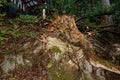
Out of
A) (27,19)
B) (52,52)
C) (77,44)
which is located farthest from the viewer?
(27,19)

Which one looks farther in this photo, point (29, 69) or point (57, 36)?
point (57, 36)

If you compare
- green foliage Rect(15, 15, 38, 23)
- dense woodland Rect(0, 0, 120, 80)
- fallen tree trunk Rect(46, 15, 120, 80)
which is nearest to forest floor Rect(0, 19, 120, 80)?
dense woodland Rect(0, 0, 120, 80)

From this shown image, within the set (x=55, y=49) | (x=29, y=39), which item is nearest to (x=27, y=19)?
(x=29, y=39)

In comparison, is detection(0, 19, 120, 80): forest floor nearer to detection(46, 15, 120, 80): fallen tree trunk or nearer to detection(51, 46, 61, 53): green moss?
detection(51, 46, 61, 53): green moss

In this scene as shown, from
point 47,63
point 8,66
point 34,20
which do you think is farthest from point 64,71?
point 34,20

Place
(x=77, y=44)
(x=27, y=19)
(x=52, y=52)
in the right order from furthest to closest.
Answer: (x=27, y=19), (x=77, y=44), (x=52, y=52)

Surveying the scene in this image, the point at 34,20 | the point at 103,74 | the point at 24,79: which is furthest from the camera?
the point at 34,20

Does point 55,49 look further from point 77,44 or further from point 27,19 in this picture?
point 27,19

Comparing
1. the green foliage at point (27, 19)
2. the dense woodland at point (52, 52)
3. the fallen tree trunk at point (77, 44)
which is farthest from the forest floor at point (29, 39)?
the fallen tree trunk at point (77, 44)

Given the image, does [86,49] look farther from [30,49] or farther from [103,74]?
[30,49]

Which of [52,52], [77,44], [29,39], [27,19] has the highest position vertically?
[27,19]

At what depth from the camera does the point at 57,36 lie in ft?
23.6

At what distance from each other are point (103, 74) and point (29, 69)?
205 cm

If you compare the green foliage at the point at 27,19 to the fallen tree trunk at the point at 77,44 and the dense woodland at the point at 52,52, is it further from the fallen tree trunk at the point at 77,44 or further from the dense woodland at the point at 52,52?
the fallen tree trunk at the point at 77,44
